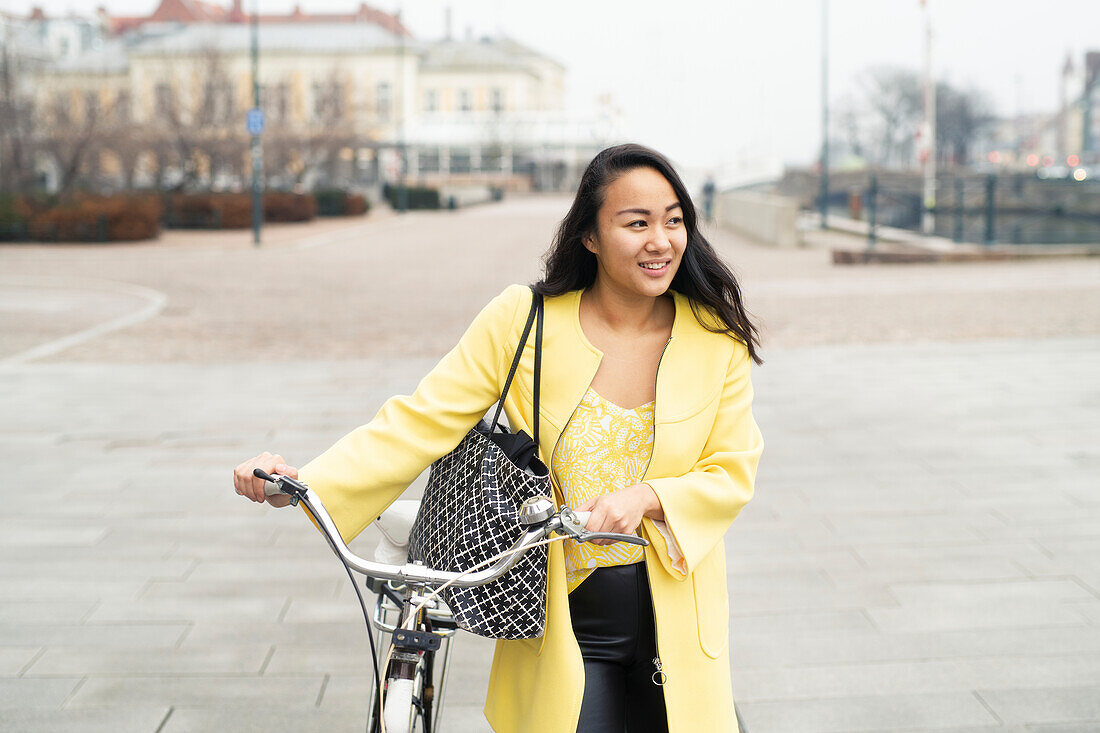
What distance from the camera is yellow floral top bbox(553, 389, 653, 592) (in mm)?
2295

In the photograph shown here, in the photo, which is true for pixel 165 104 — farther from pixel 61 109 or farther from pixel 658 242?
pixel 658 242

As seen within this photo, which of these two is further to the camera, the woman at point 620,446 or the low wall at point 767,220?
the low wall at point 767,220

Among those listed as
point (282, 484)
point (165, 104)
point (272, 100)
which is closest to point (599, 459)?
point (282, 484)

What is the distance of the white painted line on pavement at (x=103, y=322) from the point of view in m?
11.2

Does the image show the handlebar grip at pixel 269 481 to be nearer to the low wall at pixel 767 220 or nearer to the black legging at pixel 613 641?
the black legging at pixel 613 641

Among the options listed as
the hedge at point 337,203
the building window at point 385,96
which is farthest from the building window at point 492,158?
the hedge at point 337,203

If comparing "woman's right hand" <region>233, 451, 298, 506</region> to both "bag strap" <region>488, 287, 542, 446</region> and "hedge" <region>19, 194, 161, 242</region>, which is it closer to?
"bag strap" <region>488, 287, 542, 446</region>

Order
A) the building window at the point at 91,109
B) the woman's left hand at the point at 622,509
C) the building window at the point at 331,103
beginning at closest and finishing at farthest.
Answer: the woman's left hand at the point at 622,509 → the building window at the point at 91,109 → the building window at the point at 331,103

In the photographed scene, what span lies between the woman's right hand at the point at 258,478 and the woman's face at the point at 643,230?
2.34ft

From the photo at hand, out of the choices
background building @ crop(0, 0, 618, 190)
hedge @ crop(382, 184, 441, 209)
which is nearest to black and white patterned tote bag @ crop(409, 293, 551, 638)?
background building @ crop(0, 0, 618, 190)

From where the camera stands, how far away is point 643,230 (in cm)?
227

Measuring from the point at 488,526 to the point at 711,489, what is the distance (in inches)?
16.1

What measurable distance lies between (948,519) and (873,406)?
2755mm

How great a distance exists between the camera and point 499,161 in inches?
3098
